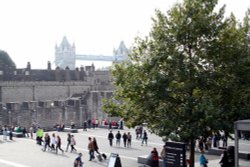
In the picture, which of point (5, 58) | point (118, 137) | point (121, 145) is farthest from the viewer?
point (5, 58)

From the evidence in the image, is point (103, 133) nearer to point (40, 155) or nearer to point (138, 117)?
point (40, 155)

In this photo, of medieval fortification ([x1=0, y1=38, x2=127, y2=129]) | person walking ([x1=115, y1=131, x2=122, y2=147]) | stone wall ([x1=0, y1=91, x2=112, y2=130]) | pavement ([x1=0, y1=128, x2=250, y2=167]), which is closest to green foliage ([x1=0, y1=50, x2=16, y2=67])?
medieval fortification ([x1=0, y1=38, x2=127, y2=129])

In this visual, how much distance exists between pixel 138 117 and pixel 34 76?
61.1 meters

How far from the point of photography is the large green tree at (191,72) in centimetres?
1598

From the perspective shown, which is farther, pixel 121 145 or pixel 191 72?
pixel 121 145

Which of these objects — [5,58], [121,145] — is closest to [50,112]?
[121,145]

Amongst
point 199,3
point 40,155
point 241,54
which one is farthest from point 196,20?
point 40,155

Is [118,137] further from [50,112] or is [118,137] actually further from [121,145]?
[50,112]

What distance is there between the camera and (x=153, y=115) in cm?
1733

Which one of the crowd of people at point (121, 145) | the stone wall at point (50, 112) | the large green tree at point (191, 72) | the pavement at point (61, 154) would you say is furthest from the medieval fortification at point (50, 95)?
the large green tree at point (191, 72)

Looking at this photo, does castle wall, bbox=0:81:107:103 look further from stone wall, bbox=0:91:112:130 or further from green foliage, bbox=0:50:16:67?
stone wall, bbox=0:91:112:130

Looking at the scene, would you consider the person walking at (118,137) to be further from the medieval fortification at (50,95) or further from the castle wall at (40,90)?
the castle wall at (40,90)

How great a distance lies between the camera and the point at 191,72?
1609 centimetres

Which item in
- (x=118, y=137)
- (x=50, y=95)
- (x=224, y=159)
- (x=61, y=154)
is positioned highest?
(x=50, y=95)
